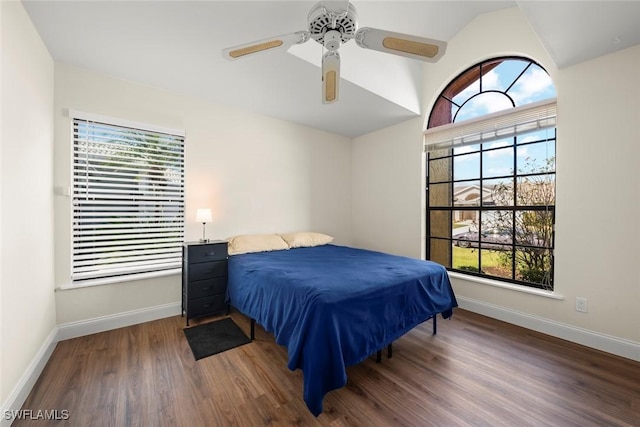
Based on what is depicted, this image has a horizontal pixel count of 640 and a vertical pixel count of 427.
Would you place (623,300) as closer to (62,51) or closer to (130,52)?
(130,52)

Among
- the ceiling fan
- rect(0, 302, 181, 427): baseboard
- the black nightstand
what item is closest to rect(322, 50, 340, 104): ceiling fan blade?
the ceiling fan

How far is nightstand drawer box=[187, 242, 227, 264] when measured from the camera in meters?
2.57

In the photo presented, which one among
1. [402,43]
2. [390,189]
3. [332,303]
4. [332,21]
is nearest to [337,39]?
[332,21]

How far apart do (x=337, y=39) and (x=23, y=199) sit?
2288mm

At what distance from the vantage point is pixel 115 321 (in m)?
2.49

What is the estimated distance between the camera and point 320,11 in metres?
1.39

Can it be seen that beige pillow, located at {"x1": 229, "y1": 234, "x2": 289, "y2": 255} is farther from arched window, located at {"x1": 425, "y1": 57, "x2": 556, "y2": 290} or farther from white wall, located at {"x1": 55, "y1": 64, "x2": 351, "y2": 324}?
arched window, located at {"x1": 425, "y1": 57, "x2": 556, "y2": 290}

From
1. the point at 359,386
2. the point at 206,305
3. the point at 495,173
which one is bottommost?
the point at 359,386

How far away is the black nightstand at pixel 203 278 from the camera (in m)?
2.58

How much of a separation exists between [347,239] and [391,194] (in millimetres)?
1206

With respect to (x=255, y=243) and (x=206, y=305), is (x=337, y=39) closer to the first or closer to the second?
(x=255, y=243)

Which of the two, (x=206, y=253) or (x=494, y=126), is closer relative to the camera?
(x=206, y=253)

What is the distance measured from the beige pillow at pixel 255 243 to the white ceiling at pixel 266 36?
169 centimetres

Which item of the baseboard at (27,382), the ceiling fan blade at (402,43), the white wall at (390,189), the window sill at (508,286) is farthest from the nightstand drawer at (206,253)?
the window sill at (508,286)
